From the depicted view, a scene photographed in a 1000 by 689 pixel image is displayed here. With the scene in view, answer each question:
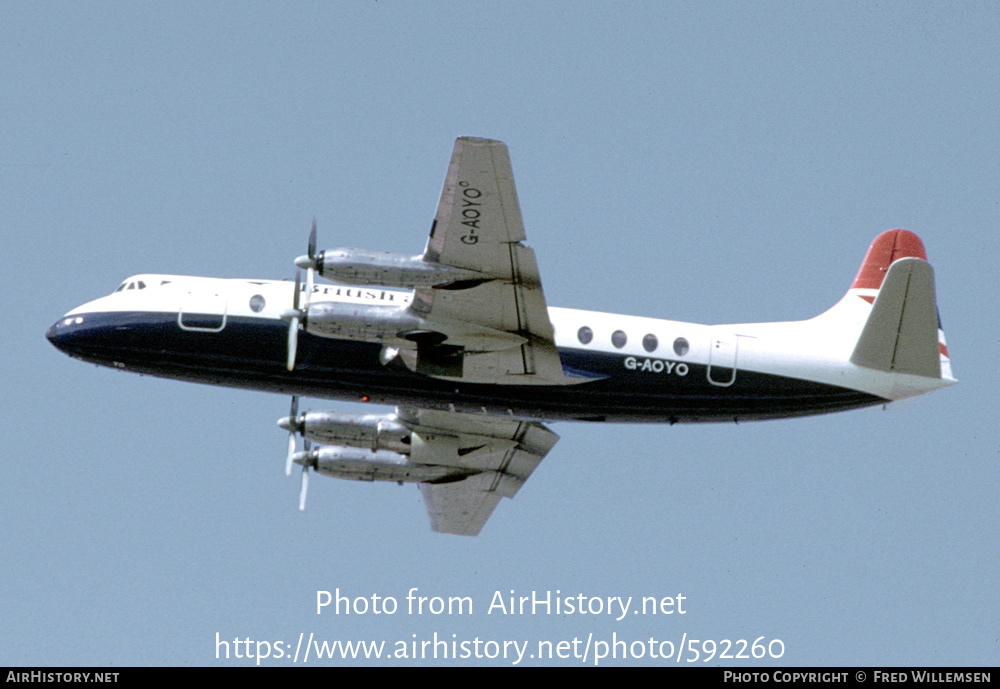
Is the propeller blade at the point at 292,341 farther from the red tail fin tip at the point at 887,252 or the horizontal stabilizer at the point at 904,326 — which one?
the red tail fin tip at the point at 887,252

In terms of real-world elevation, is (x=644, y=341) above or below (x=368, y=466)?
above

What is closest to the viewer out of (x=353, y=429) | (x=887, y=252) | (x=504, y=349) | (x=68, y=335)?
(x=504, y=349)

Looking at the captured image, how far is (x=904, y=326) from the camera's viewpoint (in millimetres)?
36469

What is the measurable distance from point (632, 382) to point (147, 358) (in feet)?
42.4

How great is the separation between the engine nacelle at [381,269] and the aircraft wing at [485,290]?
0.91ft

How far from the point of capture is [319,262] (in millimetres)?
33625

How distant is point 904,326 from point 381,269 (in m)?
13.8

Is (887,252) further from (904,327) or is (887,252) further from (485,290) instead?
(485,290)

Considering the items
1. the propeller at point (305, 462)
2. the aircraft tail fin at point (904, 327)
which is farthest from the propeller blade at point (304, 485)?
the aircraft tail fin at point (904, 327)

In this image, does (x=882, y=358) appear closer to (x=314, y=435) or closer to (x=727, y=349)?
(x=727, y=349)

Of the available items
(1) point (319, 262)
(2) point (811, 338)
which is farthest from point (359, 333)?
(2) point (811, 338)

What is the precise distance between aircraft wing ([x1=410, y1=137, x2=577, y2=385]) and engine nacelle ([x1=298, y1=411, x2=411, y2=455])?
5.88 metres

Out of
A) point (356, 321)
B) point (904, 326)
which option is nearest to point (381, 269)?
point (356, 321)
